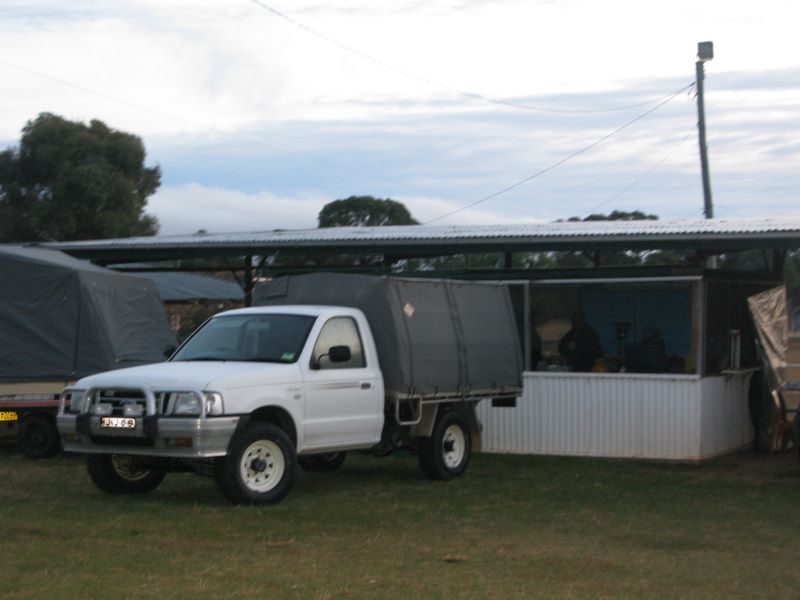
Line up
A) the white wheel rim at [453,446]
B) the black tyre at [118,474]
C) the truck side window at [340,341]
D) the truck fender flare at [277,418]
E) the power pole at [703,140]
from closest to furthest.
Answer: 1. the truck fender flare at [277,418]
2. the black tyre at [118,474]
3. the truck side window at [340,341]
4. the white wheel rim at [453,446]
5. the power pole at [703,140]

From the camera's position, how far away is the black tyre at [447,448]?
1441 cm

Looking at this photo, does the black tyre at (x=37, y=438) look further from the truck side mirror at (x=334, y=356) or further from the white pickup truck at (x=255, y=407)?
the truck side mirror at (x=334, y=356)

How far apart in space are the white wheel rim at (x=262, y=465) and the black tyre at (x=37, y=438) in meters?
5.63

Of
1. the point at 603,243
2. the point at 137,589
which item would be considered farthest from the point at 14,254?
the point at 137,589

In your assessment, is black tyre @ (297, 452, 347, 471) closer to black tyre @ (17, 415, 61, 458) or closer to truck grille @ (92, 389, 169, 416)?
black tyre @ (17, 415, 61, 458)

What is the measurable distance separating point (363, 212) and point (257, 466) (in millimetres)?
42357

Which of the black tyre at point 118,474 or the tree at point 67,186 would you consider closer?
the black tyre at point 118,474

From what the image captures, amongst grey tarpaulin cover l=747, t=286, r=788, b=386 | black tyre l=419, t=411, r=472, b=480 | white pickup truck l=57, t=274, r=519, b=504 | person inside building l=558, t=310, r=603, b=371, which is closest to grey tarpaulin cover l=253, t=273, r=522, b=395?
white pickup truck l=57, t=274, r=519, b=504

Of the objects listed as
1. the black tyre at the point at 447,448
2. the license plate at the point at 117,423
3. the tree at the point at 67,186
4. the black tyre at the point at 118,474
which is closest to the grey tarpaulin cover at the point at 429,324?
the black tyre at the point at 447,448

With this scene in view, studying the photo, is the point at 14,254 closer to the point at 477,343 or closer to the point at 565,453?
the point at 477,343

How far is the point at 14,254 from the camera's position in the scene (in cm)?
1752

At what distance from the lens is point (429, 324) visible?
14.2m

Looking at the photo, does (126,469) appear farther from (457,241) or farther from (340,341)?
(457,241)

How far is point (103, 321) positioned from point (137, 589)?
10.0 metres
